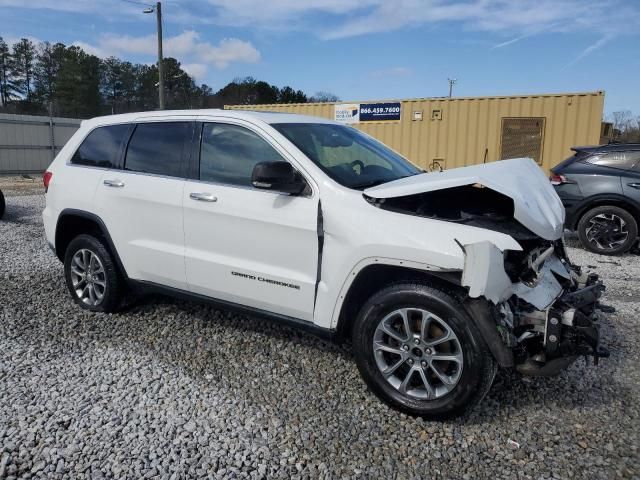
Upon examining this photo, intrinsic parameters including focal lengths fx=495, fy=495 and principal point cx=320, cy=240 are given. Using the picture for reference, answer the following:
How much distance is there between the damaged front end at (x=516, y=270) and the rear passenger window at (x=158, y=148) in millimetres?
1656

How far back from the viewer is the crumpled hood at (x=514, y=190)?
2.82 meters

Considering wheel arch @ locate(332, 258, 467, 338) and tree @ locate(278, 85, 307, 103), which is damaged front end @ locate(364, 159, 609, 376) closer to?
wheel arch @ locate(332, 258, 467, 338)

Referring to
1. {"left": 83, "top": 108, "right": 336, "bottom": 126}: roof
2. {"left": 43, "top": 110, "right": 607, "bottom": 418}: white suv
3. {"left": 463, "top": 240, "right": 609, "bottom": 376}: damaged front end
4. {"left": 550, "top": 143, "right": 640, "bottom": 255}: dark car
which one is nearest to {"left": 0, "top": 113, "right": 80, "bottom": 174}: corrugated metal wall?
{"left": 83, "top": 108, "right": 336, "bottom": 126}: roof

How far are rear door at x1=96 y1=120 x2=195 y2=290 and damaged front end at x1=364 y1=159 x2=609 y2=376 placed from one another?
1596 mm

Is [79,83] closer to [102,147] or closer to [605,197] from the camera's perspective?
[102,147]

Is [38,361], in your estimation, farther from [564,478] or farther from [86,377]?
[564,478]

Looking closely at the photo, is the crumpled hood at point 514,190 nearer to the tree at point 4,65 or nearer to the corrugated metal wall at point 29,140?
the corrugated metal wall at point 29,140

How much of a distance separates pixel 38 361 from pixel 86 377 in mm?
513

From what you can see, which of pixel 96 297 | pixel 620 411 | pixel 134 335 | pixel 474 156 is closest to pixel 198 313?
pixel 134 335

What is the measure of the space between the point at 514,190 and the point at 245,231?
5.65 ft

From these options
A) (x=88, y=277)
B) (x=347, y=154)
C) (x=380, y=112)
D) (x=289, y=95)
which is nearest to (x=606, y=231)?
(x=347, y=154)

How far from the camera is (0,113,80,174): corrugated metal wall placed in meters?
18.7

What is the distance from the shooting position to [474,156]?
1270 cm

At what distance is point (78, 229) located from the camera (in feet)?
14.9
